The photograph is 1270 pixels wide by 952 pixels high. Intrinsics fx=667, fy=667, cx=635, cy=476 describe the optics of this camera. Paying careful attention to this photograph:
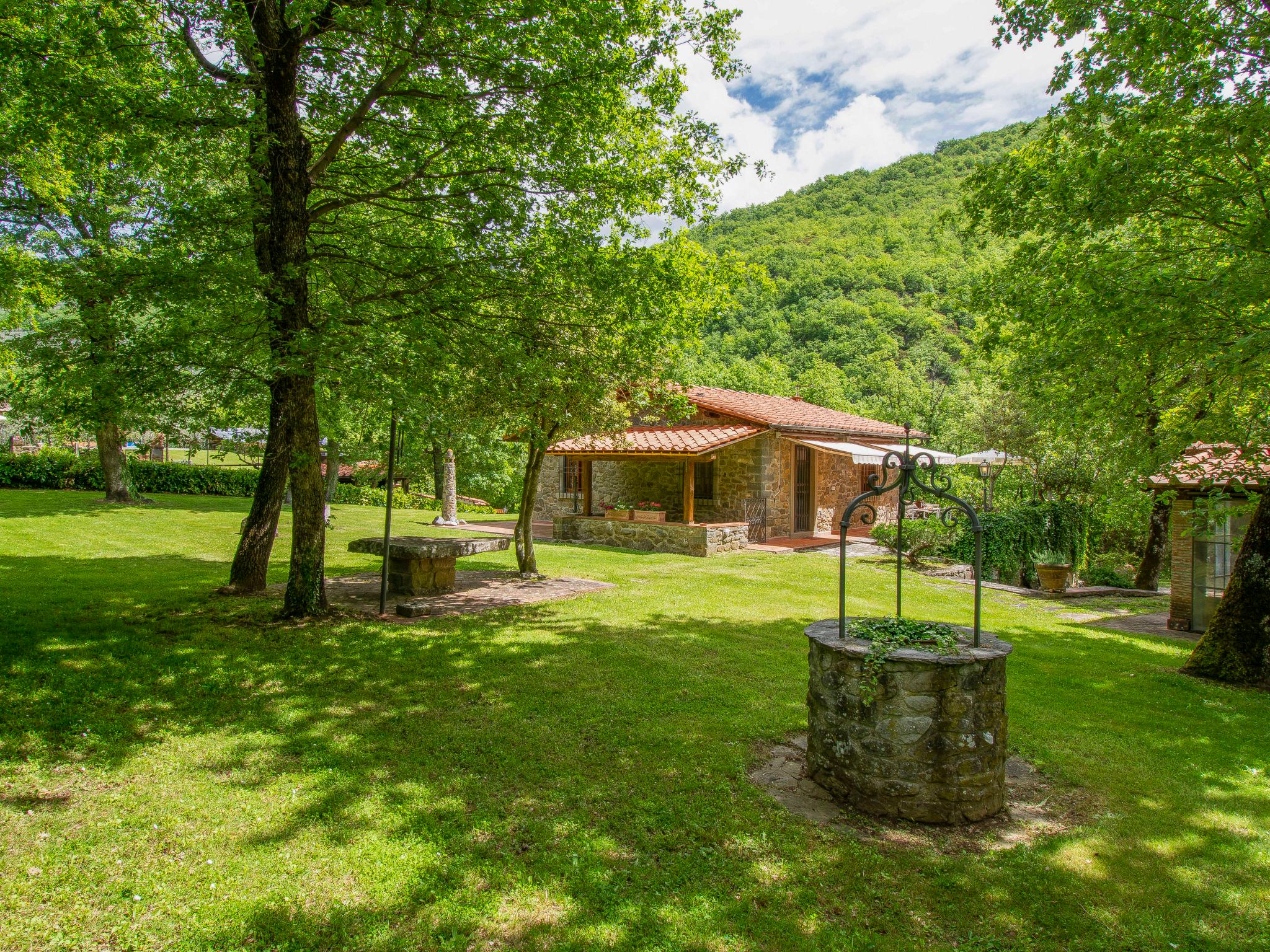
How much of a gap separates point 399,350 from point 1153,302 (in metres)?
7.13

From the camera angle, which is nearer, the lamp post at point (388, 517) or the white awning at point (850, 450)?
the lamp post at point (388, 517)

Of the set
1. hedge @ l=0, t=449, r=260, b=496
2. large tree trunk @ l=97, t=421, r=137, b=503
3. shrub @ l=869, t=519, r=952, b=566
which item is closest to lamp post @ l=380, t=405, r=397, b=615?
shrub @ l=869, t=519, r=952, b=566

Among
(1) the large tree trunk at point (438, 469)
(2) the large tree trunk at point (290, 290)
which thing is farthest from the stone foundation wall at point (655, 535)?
(1) the large tree trunk at point (438, 469)

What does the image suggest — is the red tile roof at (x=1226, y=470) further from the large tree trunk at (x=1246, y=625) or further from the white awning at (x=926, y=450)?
the white awning at (x=926, y=450)

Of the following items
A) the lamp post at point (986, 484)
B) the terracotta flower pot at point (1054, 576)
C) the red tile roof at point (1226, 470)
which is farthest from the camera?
the lamp post at point (986, 484)

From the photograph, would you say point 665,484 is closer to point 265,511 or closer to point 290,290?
point 265,511

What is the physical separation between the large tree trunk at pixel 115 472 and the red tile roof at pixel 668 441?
1066cm

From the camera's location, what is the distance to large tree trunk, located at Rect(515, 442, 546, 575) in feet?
34.6

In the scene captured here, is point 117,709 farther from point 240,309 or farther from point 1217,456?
point 1217,456

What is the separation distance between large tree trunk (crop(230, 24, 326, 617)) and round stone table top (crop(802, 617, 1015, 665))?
4.78 meters

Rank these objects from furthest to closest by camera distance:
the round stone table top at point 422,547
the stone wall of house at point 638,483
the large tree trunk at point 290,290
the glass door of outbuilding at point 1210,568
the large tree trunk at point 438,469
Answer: the large tree trunk at point 438,469 → the stone wall of house at point 638,483 → the glass door of outbuilding at point 1210,568 → the round stone table top at point 422,547 → the large tree trunk at point 290,290

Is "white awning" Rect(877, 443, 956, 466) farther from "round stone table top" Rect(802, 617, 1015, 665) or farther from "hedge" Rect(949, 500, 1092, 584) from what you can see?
"round stone table top" Rect(802, 617, 1015, 665)

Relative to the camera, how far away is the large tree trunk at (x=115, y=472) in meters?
16.2

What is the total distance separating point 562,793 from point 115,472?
1788cm
